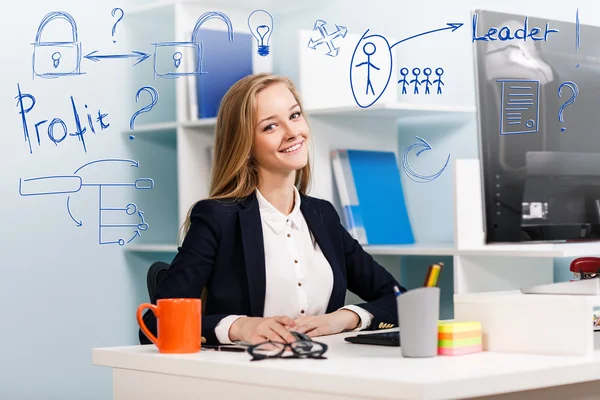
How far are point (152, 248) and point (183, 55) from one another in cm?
54

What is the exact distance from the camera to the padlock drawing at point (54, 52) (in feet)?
8.18

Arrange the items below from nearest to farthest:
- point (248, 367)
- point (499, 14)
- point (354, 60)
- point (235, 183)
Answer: point (248, 367), point (499, 14), point (235, 183), point (354, 60)

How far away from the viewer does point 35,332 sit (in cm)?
262

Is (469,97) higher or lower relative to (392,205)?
higher

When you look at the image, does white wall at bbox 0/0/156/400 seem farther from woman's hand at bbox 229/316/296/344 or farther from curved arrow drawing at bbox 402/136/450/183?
woman's hand at bbox 229/316/296/344

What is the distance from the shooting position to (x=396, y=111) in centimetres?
257

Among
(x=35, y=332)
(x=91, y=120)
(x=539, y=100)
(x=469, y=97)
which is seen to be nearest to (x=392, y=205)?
(x=469, y=97)

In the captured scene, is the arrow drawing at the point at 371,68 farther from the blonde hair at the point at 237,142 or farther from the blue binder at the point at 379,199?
the blonde hair at the point at 237,142

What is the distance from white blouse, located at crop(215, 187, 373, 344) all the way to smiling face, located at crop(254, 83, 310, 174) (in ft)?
0.24

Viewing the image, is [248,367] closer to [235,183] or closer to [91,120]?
[235,183]

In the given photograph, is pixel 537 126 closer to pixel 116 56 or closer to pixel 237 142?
pixel 237 142

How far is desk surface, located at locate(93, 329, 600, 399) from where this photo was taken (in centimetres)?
105

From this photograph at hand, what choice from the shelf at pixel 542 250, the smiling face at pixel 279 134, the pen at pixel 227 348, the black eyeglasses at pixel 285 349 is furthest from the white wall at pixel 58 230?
the black eyeglasses at pixel 285 349

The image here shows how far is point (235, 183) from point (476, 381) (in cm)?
95
